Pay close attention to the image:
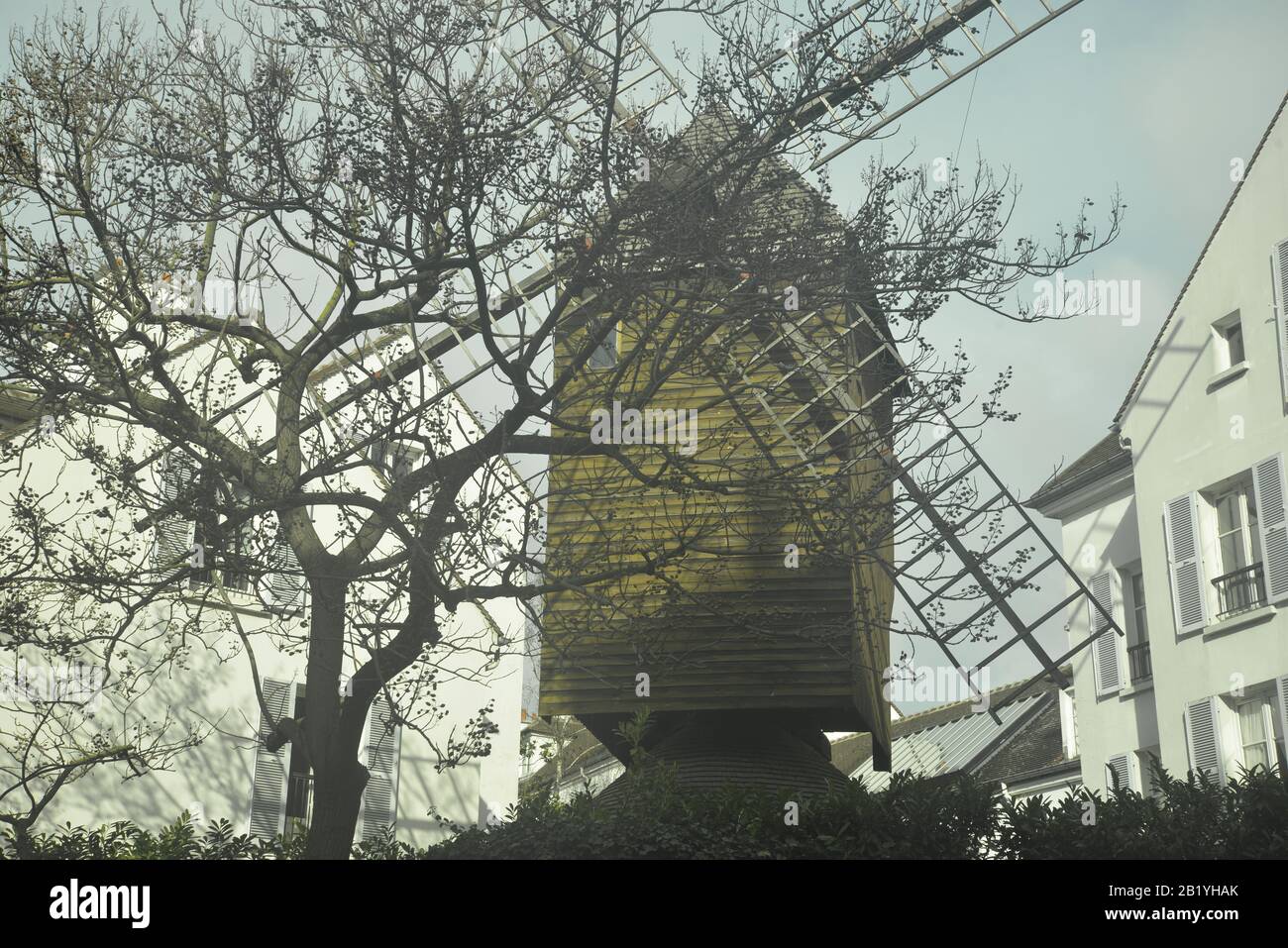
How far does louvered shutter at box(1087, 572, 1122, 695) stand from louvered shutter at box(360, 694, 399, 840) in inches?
447

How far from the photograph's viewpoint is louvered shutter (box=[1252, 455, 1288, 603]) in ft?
55.6

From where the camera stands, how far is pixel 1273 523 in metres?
17.2

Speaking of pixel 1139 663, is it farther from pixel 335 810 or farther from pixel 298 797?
pixel 335 810

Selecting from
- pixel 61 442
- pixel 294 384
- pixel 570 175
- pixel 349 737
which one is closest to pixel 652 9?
pixel 570 175

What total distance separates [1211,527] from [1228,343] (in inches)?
108

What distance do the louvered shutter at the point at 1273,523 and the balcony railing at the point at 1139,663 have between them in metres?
3.64

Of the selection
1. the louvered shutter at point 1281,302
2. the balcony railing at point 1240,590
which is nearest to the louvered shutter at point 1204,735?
the balcony railing at point 1240,590

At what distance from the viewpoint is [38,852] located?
1093 centimetres

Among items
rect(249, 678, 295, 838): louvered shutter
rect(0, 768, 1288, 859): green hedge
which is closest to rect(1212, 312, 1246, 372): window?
rect(0, 768, 1288, 859): green hedge

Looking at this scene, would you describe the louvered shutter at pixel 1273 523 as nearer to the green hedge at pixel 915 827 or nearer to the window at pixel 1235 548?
the window at pixel 1235 548

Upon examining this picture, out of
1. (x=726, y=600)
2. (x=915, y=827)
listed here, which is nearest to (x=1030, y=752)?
(x=726, y=600)

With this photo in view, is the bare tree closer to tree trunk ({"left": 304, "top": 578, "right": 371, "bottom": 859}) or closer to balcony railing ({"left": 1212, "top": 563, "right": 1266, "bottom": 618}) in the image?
tree trunk ({"left": 304, "top": 578, "right": 371, "bottom": 859})

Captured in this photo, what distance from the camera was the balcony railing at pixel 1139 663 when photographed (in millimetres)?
20688
